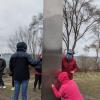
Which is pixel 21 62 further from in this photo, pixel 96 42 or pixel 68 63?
pixel 96 42

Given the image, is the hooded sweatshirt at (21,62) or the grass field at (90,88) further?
the grass field at (90,88)

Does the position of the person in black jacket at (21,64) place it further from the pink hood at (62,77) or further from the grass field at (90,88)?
the grass field at (90,88)

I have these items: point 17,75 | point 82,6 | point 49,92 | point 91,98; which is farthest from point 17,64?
point 82,6

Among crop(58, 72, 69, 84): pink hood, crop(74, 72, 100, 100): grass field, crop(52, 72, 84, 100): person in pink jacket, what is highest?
crop(58, 72, 69, 84): pink hood

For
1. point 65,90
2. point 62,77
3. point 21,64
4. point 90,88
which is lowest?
point 90,88

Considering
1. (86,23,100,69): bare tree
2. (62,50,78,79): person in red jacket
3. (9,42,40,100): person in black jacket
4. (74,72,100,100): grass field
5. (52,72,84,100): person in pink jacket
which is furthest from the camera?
(86,23,100,69): bare tree

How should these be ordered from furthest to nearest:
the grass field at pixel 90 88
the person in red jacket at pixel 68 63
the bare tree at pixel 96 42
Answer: the bare tree at pixel 96 42
the grass field at pixel 90 88
the person in red jacket at pixel 68 63

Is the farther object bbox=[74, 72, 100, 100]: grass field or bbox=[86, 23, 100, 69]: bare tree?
bbox=[86, 23, 100, 69]: bare tree

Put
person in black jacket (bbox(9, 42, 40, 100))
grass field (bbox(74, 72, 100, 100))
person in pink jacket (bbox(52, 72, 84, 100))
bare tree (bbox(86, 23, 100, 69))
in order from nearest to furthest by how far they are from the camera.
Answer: person in pink jacket (bbox(52, 72, 84, 100)) < person in black jacket (bbox(9, 42, 40, 100)) < grass field (bbox(74, 72, 100, 100)) < bare tree (bbox(86, 23, 100, 69))

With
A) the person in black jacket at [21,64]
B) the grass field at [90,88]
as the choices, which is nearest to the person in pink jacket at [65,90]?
the person in black jacket at [21,64]

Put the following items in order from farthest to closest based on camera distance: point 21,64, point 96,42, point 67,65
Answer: point 96,42, point 67,65, point 21,64

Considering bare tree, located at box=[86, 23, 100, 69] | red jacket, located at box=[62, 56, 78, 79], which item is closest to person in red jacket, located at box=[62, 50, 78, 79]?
red jacket, located at box=[62, 56, 78, 79]

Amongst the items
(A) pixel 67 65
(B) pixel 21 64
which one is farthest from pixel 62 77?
(A) pixel 67 65

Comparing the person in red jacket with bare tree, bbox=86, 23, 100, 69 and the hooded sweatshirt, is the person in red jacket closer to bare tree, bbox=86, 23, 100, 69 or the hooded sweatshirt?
the hooded sweatshirt
